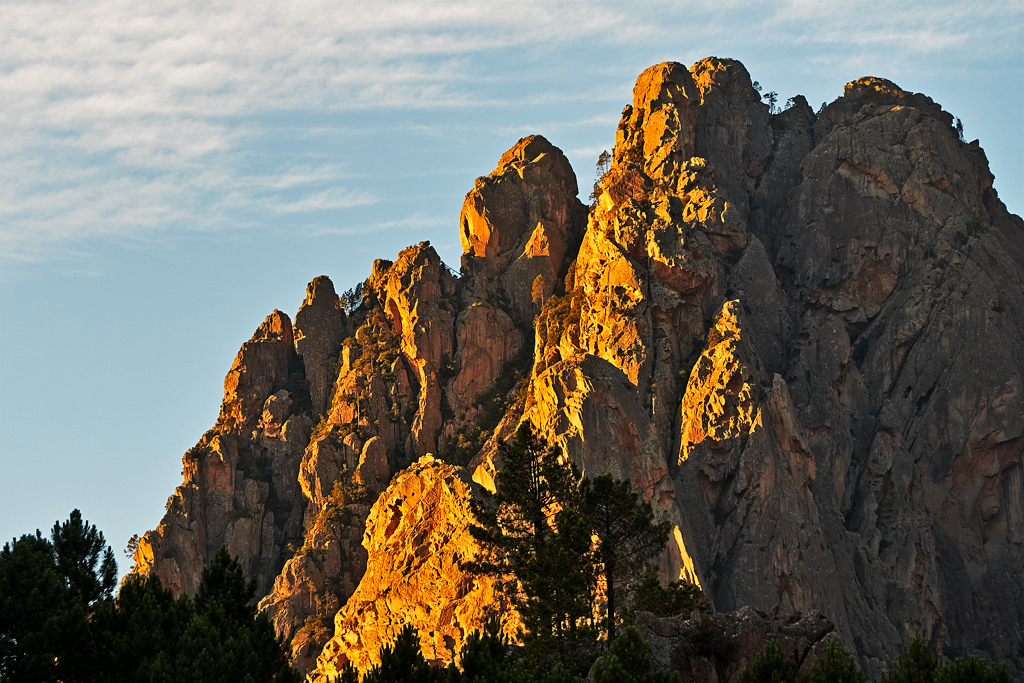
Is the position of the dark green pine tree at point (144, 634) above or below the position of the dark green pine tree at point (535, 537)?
below

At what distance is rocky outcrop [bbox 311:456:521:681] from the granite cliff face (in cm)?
22

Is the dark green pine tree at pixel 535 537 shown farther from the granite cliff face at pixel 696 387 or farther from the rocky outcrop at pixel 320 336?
the rocky outcrop at pixel 320 336

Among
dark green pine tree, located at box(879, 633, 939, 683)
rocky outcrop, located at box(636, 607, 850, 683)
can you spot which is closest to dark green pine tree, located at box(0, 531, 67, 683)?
rocky outcrop, located at box(636, 607, 850, 683)

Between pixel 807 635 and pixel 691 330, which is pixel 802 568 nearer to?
pixel 691 330

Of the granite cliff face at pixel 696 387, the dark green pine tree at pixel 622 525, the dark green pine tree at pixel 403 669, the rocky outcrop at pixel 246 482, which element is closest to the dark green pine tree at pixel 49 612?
the dark green pine tree at pixel 403 669

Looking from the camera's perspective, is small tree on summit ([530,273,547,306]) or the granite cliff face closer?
the granite cliff face

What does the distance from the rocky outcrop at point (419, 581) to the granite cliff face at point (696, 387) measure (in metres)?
0.22

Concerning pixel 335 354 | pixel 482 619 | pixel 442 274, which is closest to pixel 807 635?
pixel 482 619

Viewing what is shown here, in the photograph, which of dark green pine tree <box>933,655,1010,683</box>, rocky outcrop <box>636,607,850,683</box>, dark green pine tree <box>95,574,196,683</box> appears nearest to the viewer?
dark green pine tree <box>933,655,1010,683</box>

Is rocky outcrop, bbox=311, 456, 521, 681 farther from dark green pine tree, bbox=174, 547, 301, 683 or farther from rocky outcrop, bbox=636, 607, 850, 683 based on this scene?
rocky outcrop, bbox=636, 607, 850, 683

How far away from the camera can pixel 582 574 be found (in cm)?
5834

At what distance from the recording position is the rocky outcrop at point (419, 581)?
84.1 metres

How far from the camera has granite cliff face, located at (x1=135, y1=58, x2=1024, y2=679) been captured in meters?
86.7

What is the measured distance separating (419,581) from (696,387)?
23.8 meters
